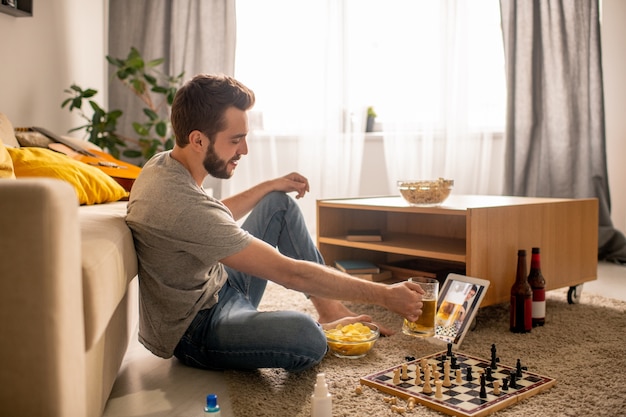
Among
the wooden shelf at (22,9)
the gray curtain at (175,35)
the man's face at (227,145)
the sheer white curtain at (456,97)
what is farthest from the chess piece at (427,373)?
the gray curtain at (175,35)

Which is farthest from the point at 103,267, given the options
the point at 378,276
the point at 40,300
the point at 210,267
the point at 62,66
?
the point at 62,66

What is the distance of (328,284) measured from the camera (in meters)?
1.73

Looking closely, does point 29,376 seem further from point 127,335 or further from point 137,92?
point 137,92

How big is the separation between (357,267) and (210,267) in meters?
1.22

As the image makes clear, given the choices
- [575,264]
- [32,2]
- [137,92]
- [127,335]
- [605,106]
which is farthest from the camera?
[137,92]

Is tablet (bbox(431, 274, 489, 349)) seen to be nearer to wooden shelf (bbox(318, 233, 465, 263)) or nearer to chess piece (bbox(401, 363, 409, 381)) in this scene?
wooden shelf (bbox(318, 233, 465, 263))

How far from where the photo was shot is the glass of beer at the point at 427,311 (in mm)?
1965

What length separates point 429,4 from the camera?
15.6ft

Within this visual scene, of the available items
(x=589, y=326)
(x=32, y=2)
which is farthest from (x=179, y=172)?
(x=32, y=2)

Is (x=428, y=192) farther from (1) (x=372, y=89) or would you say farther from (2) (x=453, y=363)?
(1) (x=372, y=89)

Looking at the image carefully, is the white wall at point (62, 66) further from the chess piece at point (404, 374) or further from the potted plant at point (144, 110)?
the chess piece at point (404, 374)

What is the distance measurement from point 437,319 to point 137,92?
9.96 feet

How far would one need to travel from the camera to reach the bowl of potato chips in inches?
78.0

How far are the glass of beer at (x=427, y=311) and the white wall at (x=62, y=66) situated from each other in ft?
8.00
